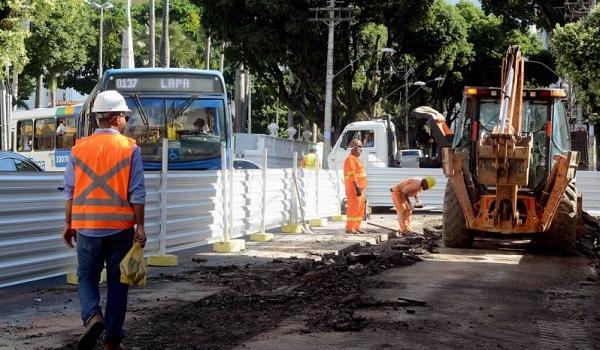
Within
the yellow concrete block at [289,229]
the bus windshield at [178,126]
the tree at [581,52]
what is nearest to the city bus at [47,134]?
the bus windshield at [178,126]

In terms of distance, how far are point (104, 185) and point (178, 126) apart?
42.7ft

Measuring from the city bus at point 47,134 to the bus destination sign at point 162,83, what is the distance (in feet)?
46.0

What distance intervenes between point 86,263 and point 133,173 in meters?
0.68

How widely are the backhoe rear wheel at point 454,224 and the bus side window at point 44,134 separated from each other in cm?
2226

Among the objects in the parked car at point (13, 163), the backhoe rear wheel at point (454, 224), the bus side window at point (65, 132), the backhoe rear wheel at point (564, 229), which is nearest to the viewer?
the backhoe rear wheel at point (564, 229)

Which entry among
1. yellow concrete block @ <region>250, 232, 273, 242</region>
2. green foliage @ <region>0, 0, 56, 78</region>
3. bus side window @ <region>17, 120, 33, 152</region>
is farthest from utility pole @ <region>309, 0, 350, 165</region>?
yellow concrete block @ <region>250, 232, 273, 242</region>

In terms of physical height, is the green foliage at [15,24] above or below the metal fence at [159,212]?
above

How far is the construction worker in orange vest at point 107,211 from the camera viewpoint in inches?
265

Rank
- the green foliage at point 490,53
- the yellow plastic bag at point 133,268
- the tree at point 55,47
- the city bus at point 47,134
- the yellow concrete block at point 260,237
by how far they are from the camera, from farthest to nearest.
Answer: the green foliage at point 490,53
the tree at point 55,47
the city bus at point 47,134
the yellow concrete block at point 260,237
the yellow plastic bag at point 133,268

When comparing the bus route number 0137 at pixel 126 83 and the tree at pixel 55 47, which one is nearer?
the bus route number 0137 at pixel 126 83

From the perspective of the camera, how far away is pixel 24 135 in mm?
37625

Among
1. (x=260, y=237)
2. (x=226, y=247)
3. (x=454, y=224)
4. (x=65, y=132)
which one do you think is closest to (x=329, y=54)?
(x=65, y=132)

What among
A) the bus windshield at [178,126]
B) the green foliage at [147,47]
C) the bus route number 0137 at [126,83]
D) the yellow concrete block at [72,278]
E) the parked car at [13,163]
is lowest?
the yellow concrete block at [72,278]

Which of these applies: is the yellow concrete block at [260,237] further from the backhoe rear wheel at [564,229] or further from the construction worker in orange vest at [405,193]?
the backhoe rear wheel at [564,229]
